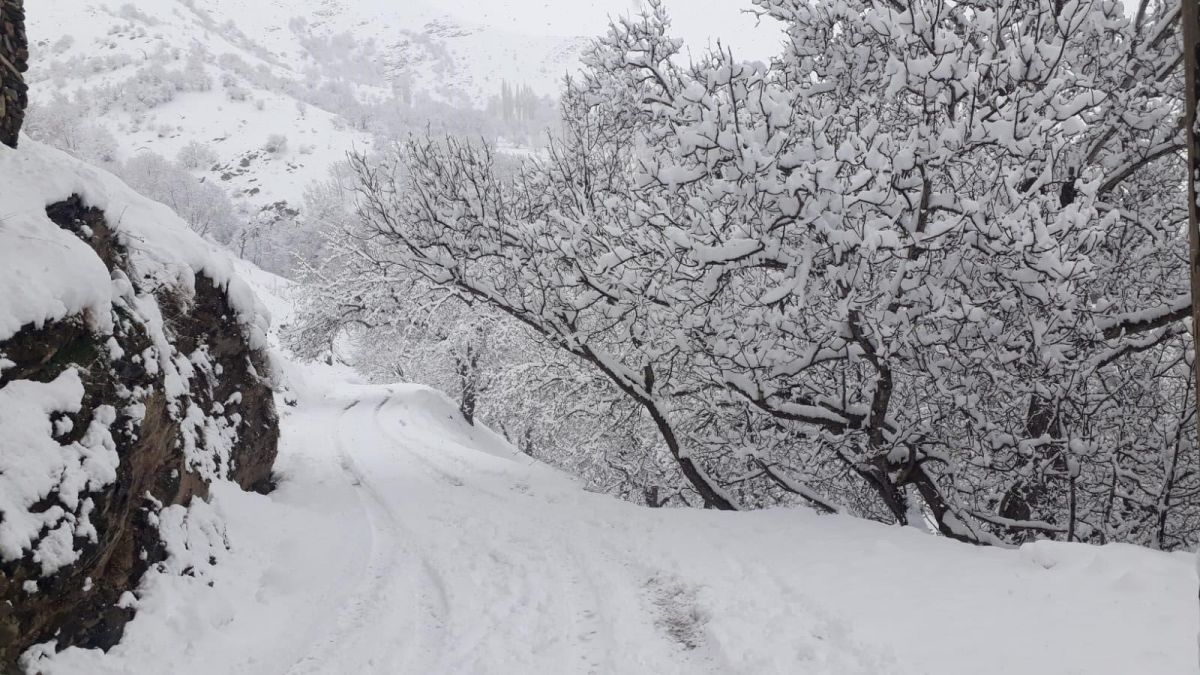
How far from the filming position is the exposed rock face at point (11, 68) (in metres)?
5.72

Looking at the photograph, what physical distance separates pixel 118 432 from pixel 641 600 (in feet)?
14.2

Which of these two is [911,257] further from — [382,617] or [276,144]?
[276,144]

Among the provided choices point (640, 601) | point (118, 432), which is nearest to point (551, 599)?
point (640, 601)

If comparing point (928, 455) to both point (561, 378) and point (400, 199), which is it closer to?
point (561, 378)

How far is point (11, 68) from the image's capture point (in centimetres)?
580

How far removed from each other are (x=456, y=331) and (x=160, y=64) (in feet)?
504

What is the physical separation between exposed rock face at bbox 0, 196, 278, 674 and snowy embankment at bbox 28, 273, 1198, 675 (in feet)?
1.01

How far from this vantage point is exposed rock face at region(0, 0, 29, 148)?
5.72m

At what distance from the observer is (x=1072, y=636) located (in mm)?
3885

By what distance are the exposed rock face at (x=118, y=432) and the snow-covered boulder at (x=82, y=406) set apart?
0.04 feet

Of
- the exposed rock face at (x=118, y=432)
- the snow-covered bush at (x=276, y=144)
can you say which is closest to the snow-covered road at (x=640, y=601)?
the exposed rock face at (x=118, y=432)

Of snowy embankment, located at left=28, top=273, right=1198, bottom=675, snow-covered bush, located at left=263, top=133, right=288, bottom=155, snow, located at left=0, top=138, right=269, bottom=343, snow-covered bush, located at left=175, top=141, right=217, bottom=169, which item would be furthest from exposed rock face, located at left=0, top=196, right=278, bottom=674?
snow-covered bush, located at left=263, top=133, right=288, bottom=155

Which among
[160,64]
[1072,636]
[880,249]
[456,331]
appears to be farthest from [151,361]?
[160,64]

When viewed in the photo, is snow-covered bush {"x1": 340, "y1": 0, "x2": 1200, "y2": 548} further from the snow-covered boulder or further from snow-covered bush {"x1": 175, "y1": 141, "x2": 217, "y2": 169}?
snow-covered bush {"x1": 175, "y1": 141, "x2": 217, "y2": 169}
